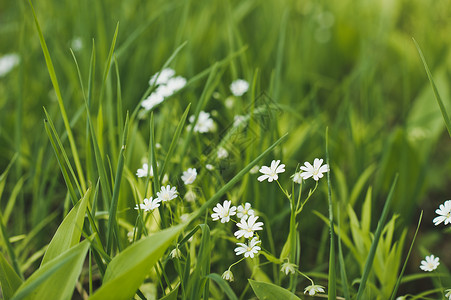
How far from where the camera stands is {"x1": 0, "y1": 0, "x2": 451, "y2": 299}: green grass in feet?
2.81

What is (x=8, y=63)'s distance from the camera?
68.9 inches

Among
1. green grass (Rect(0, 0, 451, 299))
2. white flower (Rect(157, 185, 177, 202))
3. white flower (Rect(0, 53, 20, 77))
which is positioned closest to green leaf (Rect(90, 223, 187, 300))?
green grass (Rect(0, 0, 451, 299))

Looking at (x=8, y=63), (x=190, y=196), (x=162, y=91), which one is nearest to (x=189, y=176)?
(x=190, y=196)

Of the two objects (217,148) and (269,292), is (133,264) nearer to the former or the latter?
(269,292)

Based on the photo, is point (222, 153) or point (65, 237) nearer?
point (65, 237)

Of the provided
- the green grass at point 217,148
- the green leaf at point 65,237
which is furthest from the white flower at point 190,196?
the green leaf at point 65,237

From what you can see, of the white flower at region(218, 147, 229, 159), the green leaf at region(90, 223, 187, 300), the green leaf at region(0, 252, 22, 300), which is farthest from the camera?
the white flower at region(218, 147, 229, 159)

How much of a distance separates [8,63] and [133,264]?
134 centimetres

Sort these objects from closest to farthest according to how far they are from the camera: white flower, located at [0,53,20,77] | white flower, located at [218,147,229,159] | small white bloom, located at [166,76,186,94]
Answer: white flower, located at [218,147,229,159] < small white bloom, located at [166,76,186,94] < white flower, located at [0,53,20,77]

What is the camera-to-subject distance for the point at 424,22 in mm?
2072

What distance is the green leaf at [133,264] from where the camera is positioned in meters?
0.71

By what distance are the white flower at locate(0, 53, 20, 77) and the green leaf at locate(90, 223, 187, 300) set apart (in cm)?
124

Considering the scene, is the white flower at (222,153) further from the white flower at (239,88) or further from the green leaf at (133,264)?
the green leaf at (133,264)

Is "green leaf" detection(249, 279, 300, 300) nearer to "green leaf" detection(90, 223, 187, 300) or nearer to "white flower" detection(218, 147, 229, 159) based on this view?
"green leaf" detection(90, 223, 187, 300)
